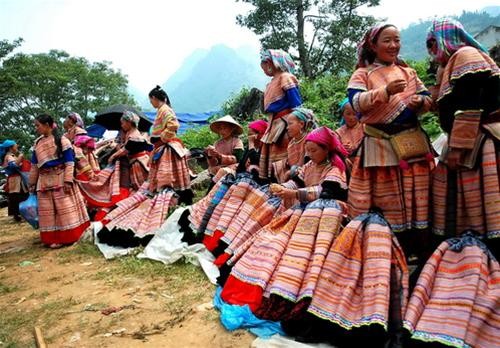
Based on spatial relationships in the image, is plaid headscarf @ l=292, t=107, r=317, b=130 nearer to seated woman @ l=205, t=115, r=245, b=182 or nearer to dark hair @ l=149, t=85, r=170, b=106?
seated woman @ l=205, t=115, r=245, b=182

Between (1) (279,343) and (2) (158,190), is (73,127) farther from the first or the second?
(1) (279,343)

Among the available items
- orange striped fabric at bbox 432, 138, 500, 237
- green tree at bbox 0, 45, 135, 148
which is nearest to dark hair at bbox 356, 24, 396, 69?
orange striped fabric at bbox 432, 138, 500, 237

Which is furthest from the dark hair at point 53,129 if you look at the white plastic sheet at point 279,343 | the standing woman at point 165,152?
the white plastic sheet at point 279,343

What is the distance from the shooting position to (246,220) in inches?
181

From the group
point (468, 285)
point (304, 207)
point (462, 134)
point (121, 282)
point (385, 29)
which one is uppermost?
point (385, 29)

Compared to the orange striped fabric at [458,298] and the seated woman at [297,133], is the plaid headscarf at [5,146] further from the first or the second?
the orange striped fabric at [458,298]

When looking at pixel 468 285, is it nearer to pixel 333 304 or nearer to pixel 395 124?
pixel 333 304

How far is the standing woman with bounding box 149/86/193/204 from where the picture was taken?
6379 mm

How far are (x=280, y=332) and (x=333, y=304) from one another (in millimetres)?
466

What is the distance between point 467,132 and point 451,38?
691mm

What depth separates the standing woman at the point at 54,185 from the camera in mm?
6363

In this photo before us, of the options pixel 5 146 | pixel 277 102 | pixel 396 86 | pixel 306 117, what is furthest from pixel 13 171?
pixel 396 86

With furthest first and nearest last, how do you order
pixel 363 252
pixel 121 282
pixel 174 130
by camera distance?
pixel 174 130
pixel 121 282
pixel 363 252

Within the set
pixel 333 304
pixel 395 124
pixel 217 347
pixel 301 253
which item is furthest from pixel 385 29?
pixel 217 347
